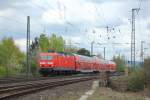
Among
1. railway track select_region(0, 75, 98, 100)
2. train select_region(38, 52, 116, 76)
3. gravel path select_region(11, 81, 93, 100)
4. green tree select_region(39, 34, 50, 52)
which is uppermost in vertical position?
green tree select_region(39, 34, 50, 52)

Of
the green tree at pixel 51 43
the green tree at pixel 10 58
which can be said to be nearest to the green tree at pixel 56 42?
the green tree at pixel 51 43

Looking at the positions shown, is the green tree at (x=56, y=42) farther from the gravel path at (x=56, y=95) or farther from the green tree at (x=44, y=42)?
the gravel path at (x=56, y=95)

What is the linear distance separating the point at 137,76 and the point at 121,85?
1.63 metres

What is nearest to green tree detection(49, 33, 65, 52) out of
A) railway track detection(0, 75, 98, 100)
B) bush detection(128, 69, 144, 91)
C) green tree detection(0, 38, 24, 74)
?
green tree detection(0, 38, 24, 74)

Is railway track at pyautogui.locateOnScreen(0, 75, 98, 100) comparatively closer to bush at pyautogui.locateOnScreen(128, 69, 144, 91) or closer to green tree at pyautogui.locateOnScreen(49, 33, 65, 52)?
bush at pyautogui.locateOnScreen(128, 69, 144, 91)

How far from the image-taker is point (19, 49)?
126 m

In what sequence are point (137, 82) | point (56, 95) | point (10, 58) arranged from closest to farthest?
point (56, 95) < point (137, 82) < point (10, 58)

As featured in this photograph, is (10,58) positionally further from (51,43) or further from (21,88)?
(21,88)

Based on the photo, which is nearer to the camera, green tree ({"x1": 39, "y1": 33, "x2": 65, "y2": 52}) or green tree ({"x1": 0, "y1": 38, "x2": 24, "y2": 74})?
green tree ({"x1": 0, "y1": 38, "x2": 24, "y2": 74})

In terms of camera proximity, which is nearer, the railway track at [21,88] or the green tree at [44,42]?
the railway track at [21,88]

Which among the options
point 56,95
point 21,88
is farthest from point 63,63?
point 56,95

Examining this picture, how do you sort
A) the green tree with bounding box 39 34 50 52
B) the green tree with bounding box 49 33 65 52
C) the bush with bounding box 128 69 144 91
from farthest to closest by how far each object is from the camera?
1. the green tree with bounding box 49 33 65 52
2. the green tree with bounding box 39 34 50 52
3. the bush with bounding box 128 69 144 91

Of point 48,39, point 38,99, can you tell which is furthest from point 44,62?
point 48,39

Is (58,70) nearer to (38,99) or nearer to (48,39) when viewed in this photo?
(38,99)
